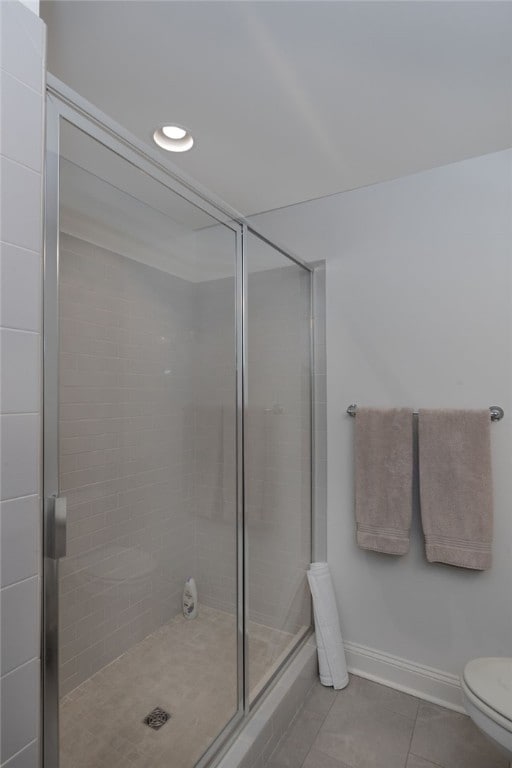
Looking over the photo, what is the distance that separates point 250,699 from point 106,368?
1.33 meters

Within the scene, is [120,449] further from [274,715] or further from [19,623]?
[274,715]

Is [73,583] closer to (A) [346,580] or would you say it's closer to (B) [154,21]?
(A) [346,580]

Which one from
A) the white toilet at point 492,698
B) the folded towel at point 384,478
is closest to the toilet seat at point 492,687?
the white toilet at point 492,698

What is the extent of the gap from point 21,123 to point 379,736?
2.16 metres

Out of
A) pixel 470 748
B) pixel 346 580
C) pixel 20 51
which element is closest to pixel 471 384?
pixel 346 580

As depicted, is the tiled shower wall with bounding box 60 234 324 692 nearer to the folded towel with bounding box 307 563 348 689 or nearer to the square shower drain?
the folded towel with bounding box 307 563 348 689

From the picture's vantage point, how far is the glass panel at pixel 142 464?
109cm

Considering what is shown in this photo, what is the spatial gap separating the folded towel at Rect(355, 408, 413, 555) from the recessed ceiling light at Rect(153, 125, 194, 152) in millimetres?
1303

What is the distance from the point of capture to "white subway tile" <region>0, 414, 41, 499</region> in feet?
2.36

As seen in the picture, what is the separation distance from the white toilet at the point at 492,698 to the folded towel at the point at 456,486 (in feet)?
1.20

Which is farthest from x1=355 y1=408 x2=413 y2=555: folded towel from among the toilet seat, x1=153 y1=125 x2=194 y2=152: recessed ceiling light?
x1=153 y1=125 x2=194 y2=152: recessed ceiling light

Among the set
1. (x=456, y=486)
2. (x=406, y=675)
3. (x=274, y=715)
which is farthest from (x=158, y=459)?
(x=406, y=675)

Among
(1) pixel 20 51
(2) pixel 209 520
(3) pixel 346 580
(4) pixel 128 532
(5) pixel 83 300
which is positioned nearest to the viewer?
(1) pixel 20 51

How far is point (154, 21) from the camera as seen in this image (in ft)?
3.46
